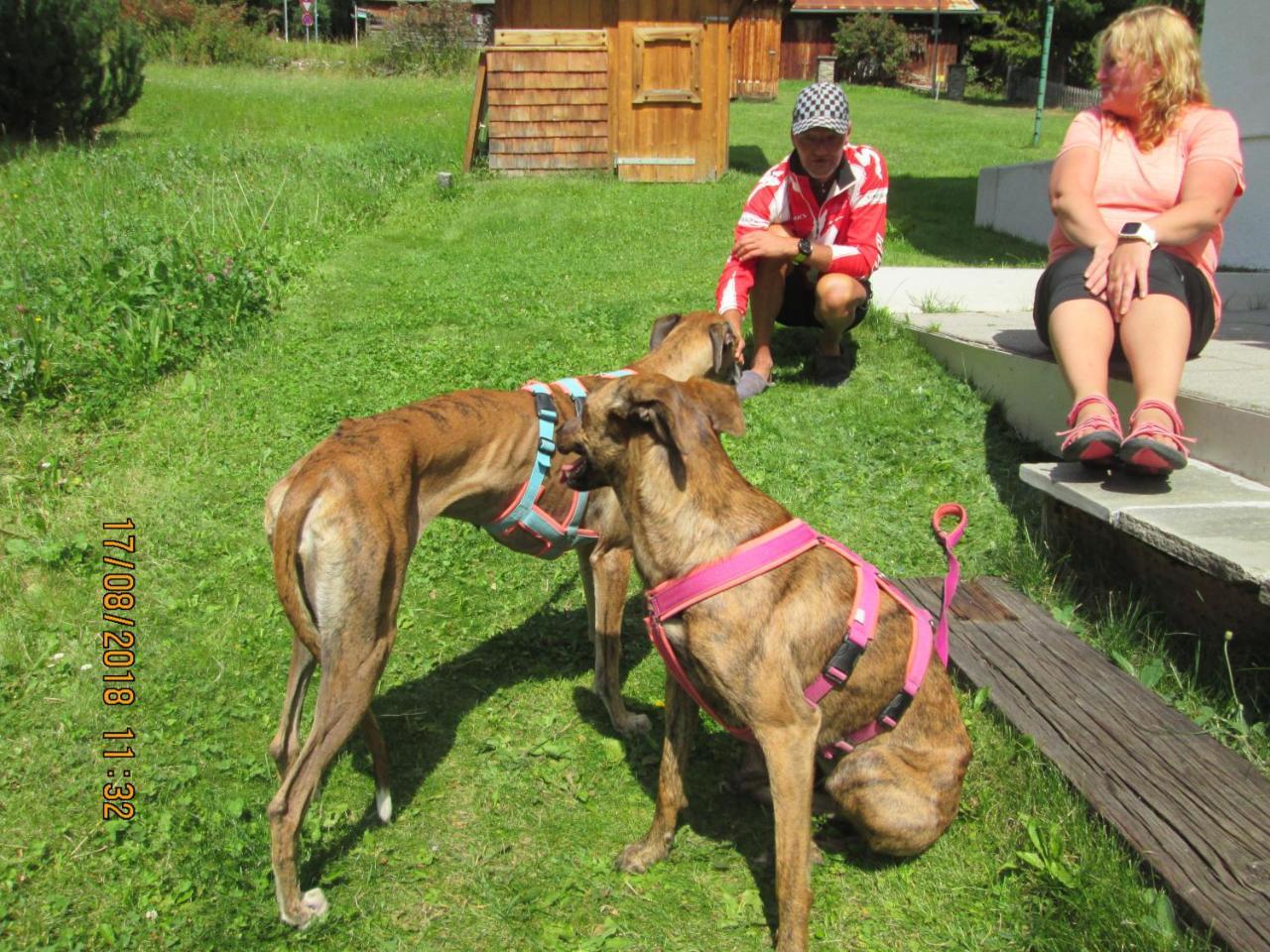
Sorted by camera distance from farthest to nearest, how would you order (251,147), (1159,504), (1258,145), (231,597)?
(251,147)
(1258,145)
(231,597)
(1159,504)

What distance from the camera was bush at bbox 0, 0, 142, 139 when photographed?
666 inches

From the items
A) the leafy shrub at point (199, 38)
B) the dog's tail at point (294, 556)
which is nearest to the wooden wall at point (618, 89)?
the dog's tail at point (294, 556)

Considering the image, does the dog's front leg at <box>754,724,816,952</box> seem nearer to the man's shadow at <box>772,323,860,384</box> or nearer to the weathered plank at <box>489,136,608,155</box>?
the man's shadow at <box>772,323,860,384</box>

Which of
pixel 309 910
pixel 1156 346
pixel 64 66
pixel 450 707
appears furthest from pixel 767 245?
pixel 64 66

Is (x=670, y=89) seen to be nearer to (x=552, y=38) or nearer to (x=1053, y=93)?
(x=552, y=38)

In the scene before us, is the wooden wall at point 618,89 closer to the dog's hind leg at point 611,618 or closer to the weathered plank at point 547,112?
the weathered plank at point 547,112

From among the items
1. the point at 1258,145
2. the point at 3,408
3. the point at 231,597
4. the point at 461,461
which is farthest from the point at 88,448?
the point at 1258,145

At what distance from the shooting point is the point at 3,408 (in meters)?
5.99

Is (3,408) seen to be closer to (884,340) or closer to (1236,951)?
(884,340)

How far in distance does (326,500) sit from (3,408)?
4.18m

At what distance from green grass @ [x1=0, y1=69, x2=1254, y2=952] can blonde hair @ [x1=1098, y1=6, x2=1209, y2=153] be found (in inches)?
69.3

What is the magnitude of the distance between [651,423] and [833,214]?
156 inches

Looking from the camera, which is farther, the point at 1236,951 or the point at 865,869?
the point at 865,869

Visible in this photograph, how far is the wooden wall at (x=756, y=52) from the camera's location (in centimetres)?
3409
